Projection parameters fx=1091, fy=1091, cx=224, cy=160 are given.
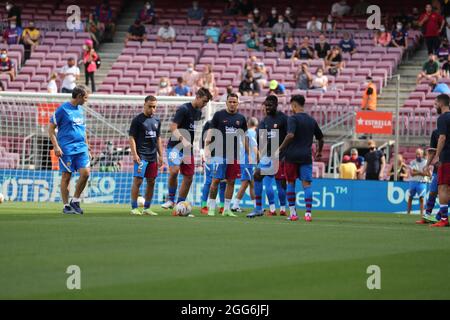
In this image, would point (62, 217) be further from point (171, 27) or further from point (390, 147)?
point (171, 27)

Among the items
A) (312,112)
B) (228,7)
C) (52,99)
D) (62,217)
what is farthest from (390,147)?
(62,217)

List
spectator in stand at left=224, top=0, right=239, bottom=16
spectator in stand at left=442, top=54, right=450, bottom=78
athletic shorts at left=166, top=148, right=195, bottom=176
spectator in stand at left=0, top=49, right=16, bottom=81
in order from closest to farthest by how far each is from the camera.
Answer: athletic shorts at left=166, top=148, right=195, bottom=176
spectator in stand at left=442, top=54, right=450, bottom=78
spectator in stand at left=0, top=49, right=16, bottom=81
spectator in stand at left=224, top=0, right=239, bottom=16

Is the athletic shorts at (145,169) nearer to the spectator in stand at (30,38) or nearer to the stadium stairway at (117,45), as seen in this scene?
the stadium stairway at (117,45)

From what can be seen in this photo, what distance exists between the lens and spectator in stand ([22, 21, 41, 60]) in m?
39.6

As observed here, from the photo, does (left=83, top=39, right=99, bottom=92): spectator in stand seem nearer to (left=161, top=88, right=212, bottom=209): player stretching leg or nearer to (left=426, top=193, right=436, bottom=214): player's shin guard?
(left=161, top=88, right=212, bottom=209): player stretching leg

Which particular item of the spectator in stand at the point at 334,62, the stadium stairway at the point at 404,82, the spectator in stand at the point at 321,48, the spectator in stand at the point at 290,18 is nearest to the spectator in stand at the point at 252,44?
the spectator in stand at the point at 290,18

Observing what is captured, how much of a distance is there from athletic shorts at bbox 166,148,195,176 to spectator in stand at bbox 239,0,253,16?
21.7 metres

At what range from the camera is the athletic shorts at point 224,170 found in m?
18.7

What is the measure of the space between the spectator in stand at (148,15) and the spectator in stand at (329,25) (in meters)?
6.64

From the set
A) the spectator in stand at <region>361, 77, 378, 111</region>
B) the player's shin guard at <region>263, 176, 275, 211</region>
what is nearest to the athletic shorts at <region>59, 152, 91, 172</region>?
the player's shin guard at <region>263, 176, 275, 211</region>

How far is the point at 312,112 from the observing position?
31062 millimetres

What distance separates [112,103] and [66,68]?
29.8 feet

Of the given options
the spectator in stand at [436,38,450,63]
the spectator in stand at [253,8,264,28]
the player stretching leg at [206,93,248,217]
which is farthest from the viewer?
the spectator in stand at [253,8,264,28]

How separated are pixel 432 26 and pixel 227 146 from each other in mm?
17718
